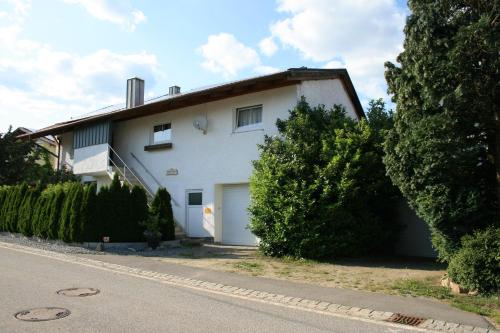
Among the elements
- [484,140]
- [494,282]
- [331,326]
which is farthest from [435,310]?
[484,140]

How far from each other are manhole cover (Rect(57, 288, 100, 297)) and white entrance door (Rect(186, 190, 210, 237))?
8.80 meters

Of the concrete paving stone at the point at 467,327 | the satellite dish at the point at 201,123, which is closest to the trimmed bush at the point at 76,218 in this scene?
the satellite dish at the point at 201,123

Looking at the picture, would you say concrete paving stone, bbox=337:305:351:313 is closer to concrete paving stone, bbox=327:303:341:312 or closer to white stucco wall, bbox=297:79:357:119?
concrete paving stone, bbox=327:303:341:312

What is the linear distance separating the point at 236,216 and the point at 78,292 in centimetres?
870

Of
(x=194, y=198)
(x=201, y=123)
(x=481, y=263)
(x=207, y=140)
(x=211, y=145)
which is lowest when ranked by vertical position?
(x=481, y=263)

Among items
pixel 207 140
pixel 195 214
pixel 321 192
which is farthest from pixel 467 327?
pixel 207 140

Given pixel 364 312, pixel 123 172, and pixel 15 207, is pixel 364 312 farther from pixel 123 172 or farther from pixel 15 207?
pixel 15 207

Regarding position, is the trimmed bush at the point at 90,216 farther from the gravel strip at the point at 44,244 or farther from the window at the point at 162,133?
the window at the point at 162,133

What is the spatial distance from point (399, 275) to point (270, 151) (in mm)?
4996

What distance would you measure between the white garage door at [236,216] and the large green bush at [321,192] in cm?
264

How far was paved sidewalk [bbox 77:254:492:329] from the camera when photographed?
6.69 meters

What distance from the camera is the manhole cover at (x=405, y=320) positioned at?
20.7ft

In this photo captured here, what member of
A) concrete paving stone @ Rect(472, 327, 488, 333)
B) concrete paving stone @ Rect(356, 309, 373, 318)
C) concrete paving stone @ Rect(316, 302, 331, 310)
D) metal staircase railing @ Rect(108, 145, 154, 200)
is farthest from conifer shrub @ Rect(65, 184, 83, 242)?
concrete paving stone @ Rect(472, 327, 488, 333)

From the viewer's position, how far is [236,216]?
15992 millimetres
